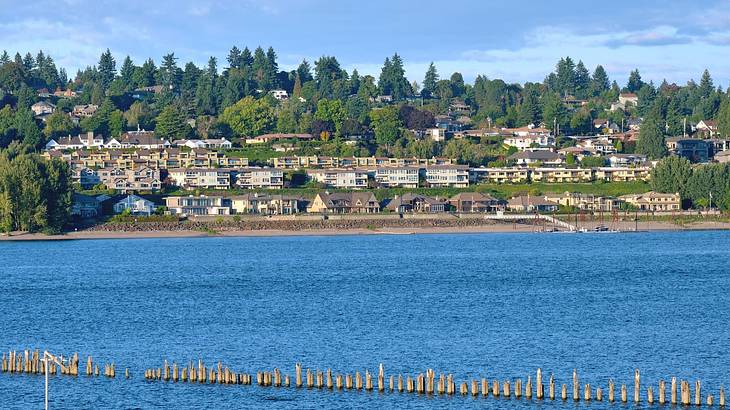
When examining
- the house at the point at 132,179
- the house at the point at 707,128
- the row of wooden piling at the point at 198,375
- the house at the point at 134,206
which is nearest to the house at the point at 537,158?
the house at the point at 707,128

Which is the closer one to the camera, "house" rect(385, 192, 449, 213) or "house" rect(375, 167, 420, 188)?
"house" rect(385, 192, 449, 213)

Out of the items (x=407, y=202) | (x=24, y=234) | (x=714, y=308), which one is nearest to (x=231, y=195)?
(x=407, y=202)

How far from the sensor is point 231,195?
129875 mm

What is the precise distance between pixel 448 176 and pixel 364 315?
8289 cm

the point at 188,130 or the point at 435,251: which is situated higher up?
the point at 188,130

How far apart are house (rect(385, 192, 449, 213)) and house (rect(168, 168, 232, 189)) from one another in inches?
736

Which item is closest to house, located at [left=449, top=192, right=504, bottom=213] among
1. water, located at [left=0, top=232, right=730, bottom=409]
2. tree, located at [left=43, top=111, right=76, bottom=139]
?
water, located at [left=0, top=232, right=730, bottom=409]

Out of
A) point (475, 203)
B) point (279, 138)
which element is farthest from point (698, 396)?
point (279, 138)

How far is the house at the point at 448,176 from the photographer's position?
138875mm

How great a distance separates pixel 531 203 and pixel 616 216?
7.53 m

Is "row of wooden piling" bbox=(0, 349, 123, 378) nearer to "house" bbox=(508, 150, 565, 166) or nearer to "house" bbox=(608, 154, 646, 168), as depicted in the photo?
"house" bbox=(508, 150, 565, 166)

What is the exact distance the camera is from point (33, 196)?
4245 inches

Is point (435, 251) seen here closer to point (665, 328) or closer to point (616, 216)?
point (616, 216)

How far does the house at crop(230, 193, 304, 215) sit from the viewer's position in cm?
12500
